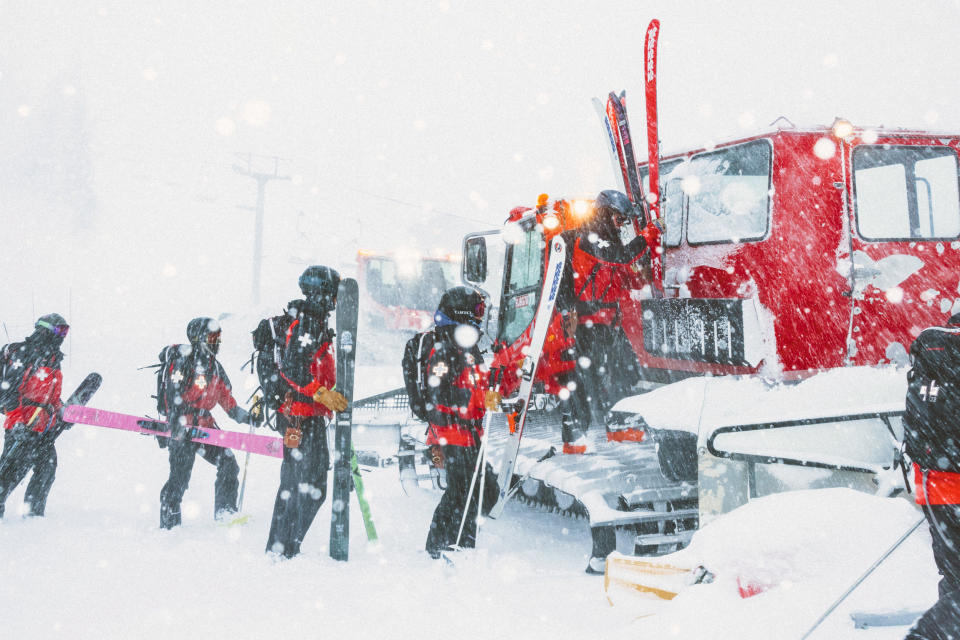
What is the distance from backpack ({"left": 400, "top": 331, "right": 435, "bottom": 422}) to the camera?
4.13m

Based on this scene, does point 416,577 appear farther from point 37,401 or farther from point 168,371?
point 37,401

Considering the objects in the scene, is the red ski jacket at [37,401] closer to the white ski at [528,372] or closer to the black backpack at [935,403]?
the white ski at [528,372]

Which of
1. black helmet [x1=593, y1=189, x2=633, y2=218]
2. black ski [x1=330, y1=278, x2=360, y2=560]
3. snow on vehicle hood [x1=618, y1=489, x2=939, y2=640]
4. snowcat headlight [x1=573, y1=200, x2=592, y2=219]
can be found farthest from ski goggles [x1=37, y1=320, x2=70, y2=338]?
snow on vehicle hood [x1=618, y1=489, x2=939, y2=640]

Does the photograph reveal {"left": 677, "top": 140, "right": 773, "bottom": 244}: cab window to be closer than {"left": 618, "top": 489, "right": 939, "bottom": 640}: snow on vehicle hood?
No

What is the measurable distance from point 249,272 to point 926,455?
159ft

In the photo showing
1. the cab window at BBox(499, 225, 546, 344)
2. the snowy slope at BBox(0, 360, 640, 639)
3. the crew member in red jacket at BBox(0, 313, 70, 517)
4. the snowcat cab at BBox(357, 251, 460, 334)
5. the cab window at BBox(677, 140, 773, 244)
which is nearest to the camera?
the snowy slope at BBox(0, 360, 640, 639)

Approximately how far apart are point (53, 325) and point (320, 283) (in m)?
2.67

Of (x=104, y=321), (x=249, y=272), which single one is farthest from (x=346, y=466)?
(x=249, y=272)

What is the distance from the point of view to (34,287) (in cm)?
3288

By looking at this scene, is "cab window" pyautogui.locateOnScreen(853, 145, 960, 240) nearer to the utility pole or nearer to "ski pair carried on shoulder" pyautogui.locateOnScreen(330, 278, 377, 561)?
"ski pair carried on shoulder" pyautogui.locateOnScreen(330, 278, 377, 561)

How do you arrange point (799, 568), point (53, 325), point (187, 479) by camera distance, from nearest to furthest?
point (799, 568) → point (187, 479) → point (53, 325)

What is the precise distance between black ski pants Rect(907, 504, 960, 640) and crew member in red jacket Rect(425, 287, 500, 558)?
8.45 ft

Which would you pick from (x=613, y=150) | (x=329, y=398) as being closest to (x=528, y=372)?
(x=329, y=398)

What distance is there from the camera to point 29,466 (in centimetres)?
498
